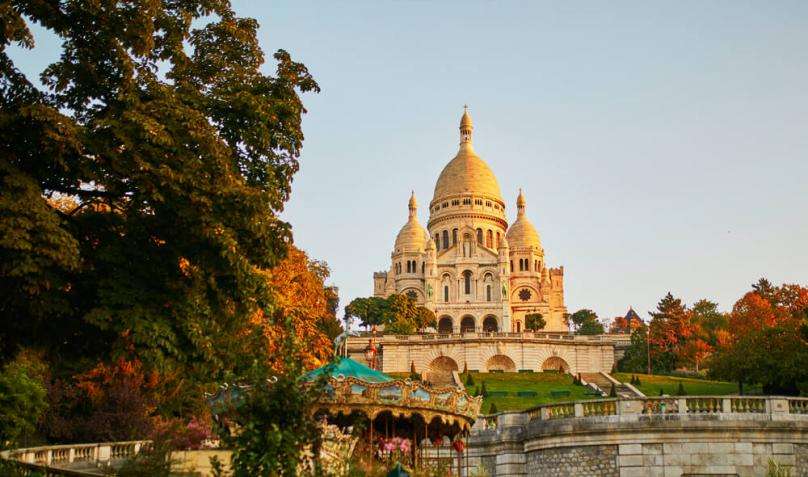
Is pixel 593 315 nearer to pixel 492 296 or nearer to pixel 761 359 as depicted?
pixel 492 296

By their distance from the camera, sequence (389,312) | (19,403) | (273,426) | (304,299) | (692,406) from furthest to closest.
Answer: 1. (389,312)
2. (304,299)
3. (19,403)
4. (692,406)
5. (273,426)

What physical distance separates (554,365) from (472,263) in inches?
1394

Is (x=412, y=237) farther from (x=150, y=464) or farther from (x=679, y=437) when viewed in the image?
(x=150, y=464)

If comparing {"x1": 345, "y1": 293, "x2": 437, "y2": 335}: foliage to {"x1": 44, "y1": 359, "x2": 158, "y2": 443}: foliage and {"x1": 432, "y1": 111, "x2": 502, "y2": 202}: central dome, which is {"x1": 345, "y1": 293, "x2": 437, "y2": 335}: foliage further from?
{"x1": 44, "y1": 359, "x2": 158, "y2": 443}: foliage

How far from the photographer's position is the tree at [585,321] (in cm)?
11888

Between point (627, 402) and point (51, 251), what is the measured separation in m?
17.4

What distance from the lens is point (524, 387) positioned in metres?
65.3

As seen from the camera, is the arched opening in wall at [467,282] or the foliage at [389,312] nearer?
the foliage at [389,312]

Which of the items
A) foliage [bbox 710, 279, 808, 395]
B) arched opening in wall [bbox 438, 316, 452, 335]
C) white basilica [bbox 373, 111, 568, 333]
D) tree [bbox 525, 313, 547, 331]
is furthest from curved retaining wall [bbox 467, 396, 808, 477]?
arched opening in wall [bbox 438, 316, 452, 335]

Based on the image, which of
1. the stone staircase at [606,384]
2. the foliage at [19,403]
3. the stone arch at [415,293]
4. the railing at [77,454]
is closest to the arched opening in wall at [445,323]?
the stone arch at [415,293]

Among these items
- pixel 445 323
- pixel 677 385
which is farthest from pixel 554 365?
pixel 445 323

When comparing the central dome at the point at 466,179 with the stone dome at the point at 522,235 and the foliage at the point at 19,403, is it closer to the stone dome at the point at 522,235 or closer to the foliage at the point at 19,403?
the stone dome at the point at 522,235

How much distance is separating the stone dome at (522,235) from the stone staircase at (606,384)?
4772 centimetres

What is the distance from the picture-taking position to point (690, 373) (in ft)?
253
